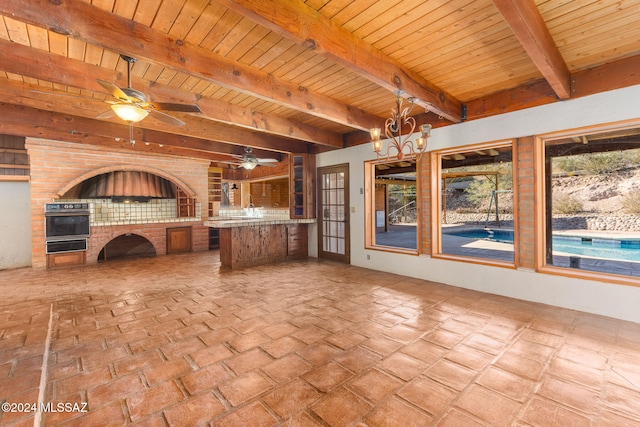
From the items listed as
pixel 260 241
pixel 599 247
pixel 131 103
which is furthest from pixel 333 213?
pixel 599 247

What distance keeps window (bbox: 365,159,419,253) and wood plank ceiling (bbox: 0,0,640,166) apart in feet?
4.53

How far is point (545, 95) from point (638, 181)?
16.8 ft

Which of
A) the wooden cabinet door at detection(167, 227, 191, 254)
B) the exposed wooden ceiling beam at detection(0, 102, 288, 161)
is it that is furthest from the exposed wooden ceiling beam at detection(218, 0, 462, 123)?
the wooden cabinet door at detection(167, 227, 191, 254)

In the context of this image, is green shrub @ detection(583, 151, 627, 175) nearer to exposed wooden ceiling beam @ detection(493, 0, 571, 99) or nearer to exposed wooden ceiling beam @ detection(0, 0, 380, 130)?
exposed wooden ceiling beam @ detection(493, 0, 571, 99)

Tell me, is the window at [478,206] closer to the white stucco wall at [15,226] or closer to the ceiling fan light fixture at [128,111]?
the ceiling fan light fixture at [128,111]

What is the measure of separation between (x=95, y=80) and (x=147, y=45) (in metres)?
1.05

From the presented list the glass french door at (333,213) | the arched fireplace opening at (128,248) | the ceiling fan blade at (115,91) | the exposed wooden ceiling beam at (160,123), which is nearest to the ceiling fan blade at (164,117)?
the ceiling fan blade at (115,91)

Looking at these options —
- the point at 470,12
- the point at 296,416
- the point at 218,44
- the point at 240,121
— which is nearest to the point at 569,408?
the point at 296,416

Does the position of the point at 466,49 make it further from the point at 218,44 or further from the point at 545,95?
the point at 218,44

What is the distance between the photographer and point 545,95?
3291 millimetres

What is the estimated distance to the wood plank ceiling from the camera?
6.54ft

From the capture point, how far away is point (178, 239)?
7.11 meters

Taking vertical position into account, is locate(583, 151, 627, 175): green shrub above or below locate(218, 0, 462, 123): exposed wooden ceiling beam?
below

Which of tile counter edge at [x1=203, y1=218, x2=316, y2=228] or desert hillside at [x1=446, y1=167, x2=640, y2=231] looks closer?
tile counter edge at [x1=203, y1=218, x2=316, y2=228]
